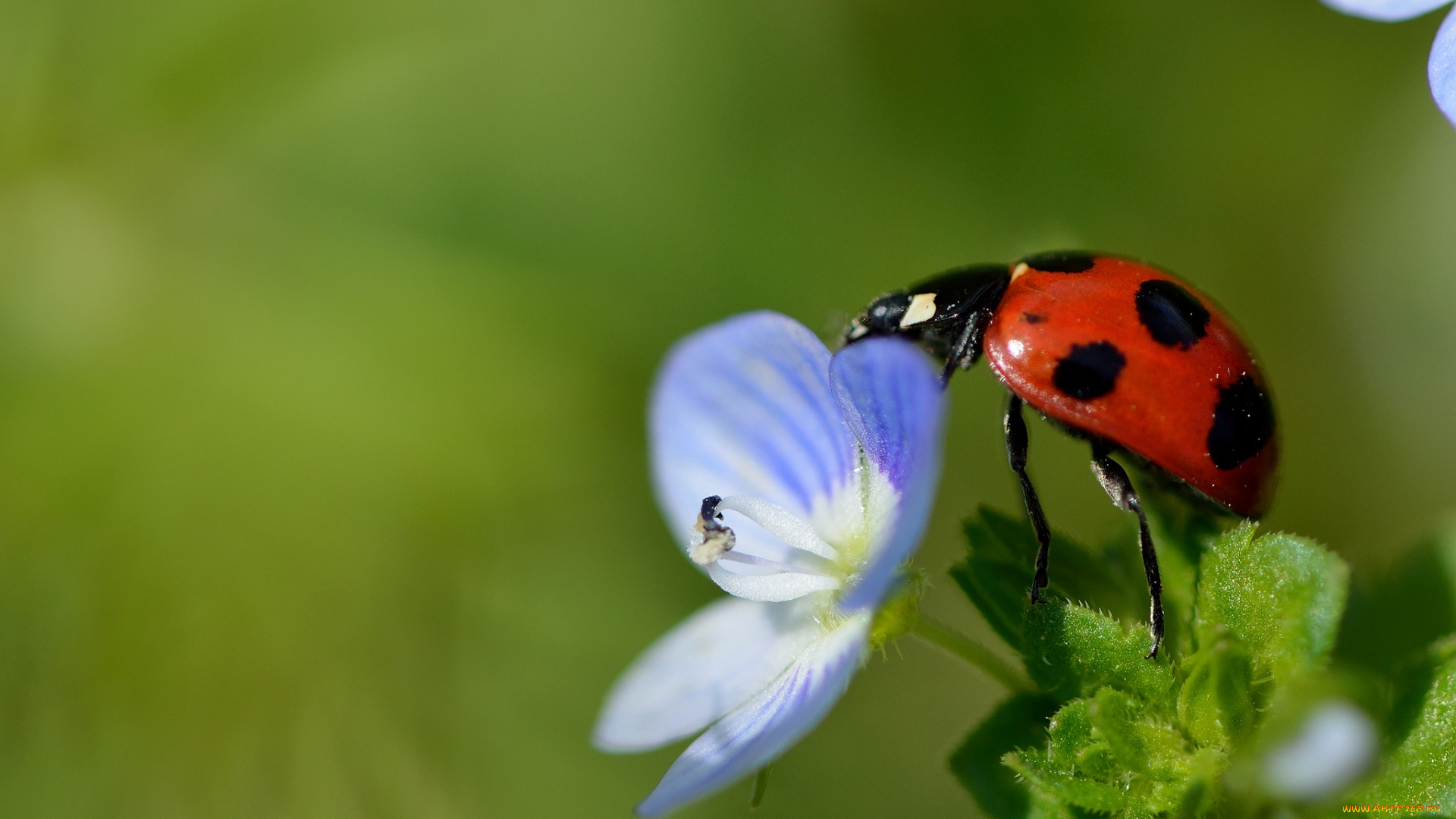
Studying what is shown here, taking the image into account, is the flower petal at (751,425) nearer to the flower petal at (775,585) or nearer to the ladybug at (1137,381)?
the flower petal at (775,585)

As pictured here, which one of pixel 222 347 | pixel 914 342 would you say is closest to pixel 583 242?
pixel 222 347

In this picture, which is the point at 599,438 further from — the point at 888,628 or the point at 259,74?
the point at 888,628

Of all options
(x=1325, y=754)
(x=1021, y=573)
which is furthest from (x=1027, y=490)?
(x=1325, y=754)

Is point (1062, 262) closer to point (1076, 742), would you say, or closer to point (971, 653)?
point (971, 653)

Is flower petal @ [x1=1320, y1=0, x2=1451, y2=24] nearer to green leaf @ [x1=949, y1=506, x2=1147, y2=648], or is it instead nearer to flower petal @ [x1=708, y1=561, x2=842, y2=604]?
green leaf @ [x1=949, y1=506, x2=1147, y2=648]

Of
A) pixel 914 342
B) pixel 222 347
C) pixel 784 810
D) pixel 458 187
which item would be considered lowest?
pixel 784 810

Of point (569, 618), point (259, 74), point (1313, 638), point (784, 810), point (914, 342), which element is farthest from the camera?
point (259, 74)

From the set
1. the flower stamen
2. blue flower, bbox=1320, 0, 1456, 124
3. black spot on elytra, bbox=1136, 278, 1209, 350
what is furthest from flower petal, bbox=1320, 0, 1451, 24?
the flower stamen
